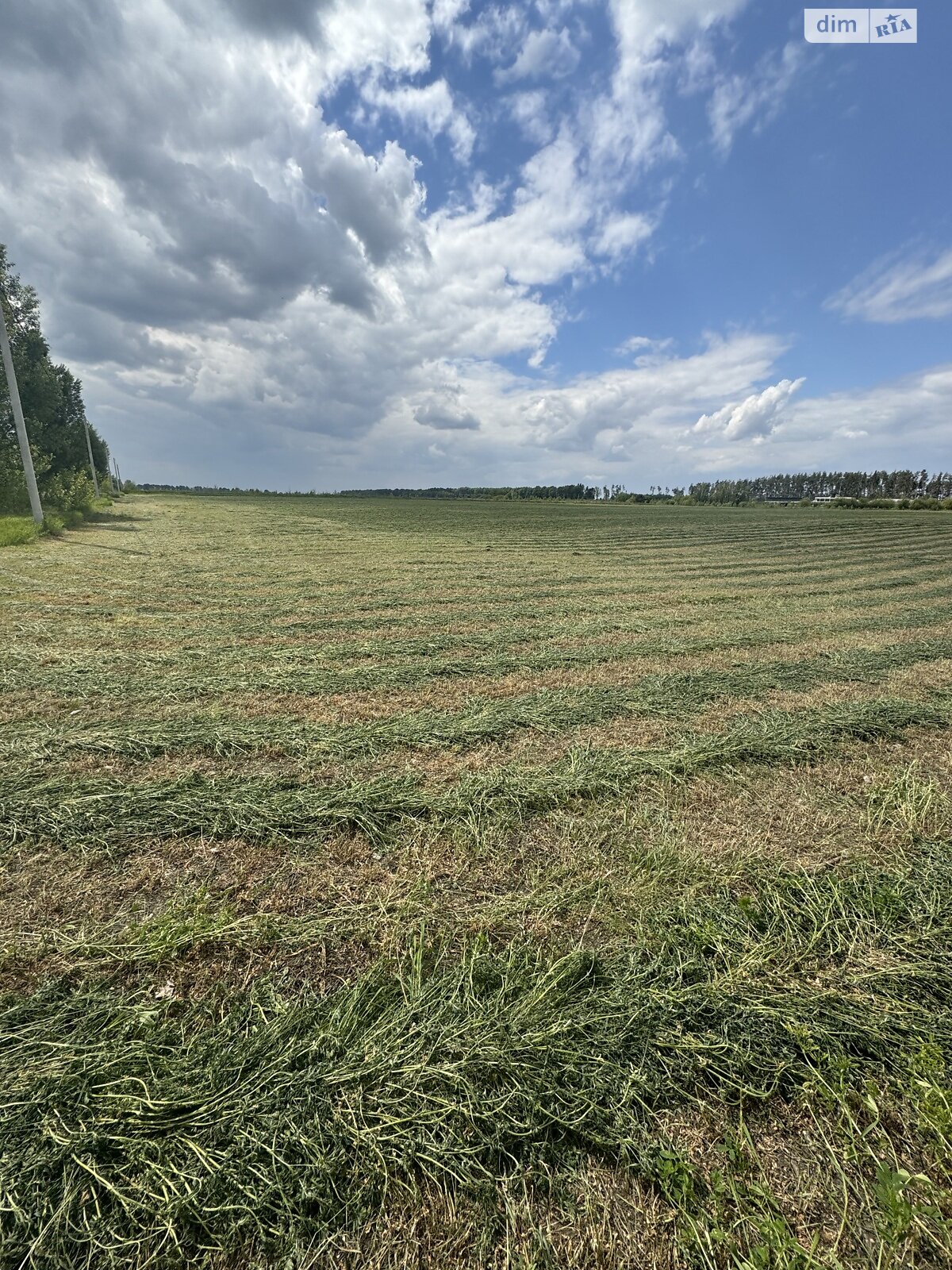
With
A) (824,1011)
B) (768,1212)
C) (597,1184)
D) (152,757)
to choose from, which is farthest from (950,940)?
(152,757)

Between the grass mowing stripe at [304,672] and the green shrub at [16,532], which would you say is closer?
the grass mowing stripe at [304,672]

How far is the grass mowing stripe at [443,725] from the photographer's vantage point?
4.70 m

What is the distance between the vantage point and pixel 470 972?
2551mm

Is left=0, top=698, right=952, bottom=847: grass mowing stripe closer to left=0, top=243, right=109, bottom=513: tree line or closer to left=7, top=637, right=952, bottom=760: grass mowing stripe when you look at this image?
left=7, top=637, right=952, bottom=760: grass mowing stripe

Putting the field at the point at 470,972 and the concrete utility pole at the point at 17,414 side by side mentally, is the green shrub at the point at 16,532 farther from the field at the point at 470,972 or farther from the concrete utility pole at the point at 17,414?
the field at the point at 470,972

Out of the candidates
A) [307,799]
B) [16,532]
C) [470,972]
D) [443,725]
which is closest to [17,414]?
[16,532]

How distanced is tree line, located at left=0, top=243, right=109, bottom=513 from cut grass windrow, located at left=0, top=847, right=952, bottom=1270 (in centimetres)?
3527

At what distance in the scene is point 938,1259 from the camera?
5.49 ft

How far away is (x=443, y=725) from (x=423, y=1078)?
3395mm

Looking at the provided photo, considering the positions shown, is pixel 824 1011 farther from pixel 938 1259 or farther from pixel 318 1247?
pixel 318 1247

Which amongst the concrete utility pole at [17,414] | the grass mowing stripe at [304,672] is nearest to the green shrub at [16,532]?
the concrete utility pole at [17,414]

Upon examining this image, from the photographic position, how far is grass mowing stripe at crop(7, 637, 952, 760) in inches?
185

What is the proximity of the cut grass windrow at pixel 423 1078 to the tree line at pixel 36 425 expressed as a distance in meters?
35.3

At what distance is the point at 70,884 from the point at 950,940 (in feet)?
17.4
